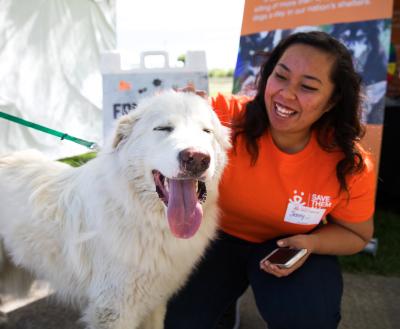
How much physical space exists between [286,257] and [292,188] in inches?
15.7

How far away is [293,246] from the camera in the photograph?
2.11 meters

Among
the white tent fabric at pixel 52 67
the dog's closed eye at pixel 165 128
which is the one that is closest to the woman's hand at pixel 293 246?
the dog's closed eye at pixel 165 128

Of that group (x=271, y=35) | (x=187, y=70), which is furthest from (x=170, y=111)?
(x=271, y=35)

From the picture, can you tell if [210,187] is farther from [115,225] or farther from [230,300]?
[230,300]

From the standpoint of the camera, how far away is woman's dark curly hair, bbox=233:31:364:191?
200cm

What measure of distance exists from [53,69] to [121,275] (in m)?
A: 4.86

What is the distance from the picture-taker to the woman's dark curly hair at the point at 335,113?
6.57ft

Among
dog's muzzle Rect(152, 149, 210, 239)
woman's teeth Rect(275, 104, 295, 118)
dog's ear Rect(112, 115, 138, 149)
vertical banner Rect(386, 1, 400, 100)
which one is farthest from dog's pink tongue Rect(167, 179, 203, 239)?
vertical banner Rect(386, 1, 400, 100)

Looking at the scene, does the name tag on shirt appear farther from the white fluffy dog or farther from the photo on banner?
the photo on banner

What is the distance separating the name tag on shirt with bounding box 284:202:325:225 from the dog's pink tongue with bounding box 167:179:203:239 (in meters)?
0.68

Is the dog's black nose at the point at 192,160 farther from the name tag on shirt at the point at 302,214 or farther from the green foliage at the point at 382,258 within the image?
the green foliage at the point at 382,258

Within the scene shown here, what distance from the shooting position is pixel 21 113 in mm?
5375

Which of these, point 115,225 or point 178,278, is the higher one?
point 115,225

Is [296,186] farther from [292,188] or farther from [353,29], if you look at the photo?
[353,29]
